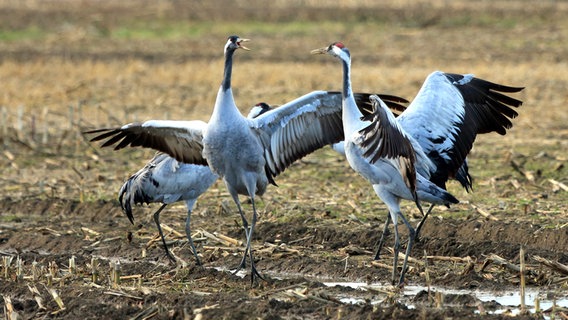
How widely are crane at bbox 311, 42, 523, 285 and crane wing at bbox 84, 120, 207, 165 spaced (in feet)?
4.16

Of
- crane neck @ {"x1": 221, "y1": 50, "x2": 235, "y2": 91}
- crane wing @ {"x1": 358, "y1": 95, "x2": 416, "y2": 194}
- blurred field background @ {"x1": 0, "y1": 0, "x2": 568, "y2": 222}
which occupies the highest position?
crane neck @ {"x1": 221, "y1": 50, "x2": 235, "y2": 91}

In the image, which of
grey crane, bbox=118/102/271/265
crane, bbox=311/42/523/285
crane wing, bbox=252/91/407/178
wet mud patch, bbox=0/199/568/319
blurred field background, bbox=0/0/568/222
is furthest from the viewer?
blurred field background, bbox=0/0/568/222

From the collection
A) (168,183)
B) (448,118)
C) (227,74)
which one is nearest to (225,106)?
(227,74)

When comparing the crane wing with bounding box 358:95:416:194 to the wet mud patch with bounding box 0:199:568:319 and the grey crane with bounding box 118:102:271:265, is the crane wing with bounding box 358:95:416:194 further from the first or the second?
the grey crane with bounding box 118:102:271:265

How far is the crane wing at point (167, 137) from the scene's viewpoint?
866 cm

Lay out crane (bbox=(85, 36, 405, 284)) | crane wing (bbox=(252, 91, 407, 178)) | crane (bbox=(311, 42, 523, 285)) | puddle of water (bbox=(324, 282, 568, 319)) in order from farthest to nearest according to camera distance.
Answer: crane wing (bbox=(252, 91, 407, 178))
crane (bbox=(85, 36, 405, 284))
crane (bbox=(311, 42, 523, 285))
puddle of water (bbox=(324, 282, 568, 319))

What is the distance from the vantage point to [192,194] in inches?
372

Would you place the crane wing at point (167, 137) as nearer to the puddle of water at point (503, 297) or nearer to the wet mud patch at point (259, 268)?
the wet mud patch at point (259, 268)

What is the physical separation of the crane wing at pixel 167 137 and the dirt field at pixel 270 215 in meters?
0.93

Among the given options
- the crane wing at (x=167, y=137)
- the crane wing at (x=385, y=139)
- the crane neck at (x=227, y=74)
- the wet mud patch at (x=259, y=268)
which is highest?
the crane neck at (x=227, y=74)

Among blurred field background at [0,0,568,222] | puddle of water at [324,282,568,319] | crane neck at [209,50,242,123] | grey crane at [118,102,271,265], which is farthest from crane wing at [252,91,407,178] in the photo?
blurred field background at [0,0,568,222]

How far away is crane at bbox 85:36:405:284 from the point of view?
8.33 m

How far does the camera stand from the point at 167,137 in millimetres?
8906

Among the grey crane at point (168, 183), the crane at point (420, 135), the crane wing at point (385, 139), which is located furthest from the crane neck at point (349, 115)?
the grey crane at point (168, 183)
